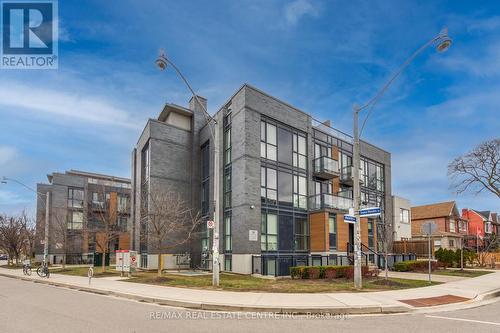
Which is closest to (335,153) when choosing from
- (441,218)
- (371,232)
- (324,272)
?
(371,232)

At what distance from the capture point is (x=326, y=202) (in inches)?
1154

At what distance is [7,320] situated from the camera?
9930mm

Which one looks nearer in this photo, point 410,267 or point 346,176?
point 410,267

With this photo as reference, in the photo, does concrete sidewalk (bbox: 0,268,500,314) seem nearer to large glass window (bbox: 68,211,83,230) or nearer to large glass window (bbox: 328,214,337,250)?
large glass window (bbox: 328,214,337,250)

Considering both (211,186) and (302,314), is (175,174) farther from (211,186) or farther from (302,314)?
(302,314)

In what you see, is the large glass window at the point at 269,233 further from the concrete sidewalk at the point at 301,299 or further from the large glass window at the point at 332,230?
the concrete sidewalk at the point at 301,299

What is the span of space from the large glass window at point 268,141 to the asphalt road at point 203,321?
16.8 metres

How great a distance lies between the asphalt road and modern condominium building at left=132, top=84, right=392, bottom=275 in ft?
47.0

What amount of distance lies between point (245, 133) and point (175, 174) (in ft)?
33.1

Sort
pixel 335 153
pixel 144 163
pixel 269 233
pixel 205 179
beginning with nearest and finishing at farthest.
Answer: pixel 269 233
pixel 205 179
pixel 335 153
pixel 144 163

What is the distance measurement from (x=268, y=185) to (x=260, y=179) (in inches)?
39.1

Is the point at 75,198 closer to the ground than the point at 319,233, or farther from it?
farther from it

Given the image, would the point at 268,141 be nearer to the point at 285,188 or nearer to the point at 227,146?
the point at 227,146

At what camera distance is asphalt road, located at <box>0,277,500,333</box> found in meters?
8.74
